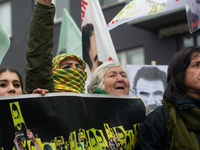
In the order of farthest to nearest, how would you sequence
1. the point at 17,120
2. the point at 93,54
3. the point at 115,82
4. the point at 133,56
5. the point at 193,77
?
the point at 133,56
the point at 93,54
the point at 115,82
the point at 193,77
the point at 17,120

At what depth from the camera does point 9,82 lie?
212 cm

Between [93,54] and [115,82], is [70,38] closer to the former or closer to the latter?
[93,54]

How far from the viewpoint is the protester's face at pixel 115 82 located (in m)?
2.50

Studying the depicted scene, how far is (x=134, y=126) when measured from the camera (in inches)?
83.8

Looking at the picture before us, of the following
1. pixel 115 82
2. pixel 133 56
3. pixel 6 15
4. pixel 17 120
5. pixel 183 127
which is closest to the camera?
pixel 17 120

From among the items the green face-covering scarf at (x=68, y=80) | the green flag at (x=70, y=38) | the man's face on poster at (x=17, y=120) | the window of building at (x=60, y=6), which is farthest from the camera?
the window of building at (x=60, y=6)

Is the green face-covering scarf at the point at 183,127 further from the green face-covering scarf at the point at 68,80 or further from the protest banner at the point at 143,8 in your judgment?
the green face-covering scarf at the point at 68,80

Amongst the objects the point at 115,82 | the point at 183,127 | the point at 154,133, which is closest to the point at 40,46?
the point at 115,82

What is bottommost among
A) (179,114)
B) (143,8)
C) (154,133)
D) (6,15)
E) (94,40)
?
(154,133)

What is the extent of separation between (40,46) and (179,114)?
3.24 feet

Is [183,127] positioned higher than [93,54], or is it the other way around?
[93,54]

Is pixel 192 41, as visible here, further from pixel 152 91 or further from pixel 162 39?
pixel 152 91

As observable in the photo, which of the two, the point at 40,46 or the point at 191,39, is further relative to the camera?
the point at 191,39

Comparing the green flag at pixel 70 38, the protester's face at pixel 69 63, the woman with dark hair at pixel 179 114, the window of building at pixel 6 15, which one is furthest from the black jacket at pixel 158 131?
the window of building at pixel 6 15
